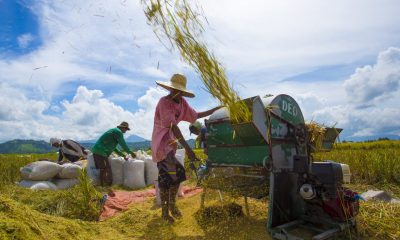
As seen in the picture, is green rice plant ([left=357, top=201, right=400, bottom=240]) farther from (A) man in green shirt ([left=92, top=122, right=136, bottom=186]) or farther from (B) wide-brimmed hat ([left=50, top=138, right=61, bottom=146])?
(B) wide-brimmed hat ([left=50, top=138, right=61, bottom=146])

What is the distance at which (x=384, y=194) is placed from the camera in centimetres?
535

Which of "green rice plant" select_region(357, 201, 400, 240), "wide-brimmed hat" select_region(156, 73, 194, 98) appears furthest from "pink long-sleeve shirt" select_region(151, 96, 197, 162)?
"green rice plant" select_region(357, 201, 400, 240)

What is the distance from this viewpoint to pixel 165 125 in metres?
4.37

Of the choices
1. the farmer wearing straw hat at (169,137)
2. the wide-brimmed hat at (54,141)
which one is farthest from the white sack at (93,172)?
the farmer wearing straw hat at (169,137)

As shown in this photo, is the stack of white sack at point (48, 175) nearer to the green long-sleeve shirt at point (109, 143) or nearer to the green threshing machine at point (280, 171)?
the green long-sleeve shirt at point (109, 143)

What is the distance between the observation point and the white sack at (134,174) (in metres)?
7.64

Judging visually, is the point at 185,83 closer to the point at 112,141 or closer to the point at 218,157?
the point at 218,157

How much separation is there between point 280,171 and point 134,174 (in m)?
4.63

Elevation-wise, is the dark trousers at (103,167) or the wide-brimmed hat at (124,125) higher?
the wide-brimmed hat at (124,125)

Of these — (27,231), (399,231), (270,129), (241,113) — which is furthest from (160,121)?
(399,231)

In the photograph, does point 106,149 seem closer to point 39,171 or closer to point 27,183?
point 39,171

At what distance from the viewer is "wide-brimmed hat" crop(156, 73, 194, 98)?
4340 mm

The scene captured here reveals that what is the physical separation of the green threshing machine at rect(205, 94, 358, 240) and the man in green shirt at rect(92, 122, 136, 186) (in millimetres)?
3955

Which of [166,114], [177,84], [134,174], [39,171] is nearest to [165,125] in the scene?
[166,114]
